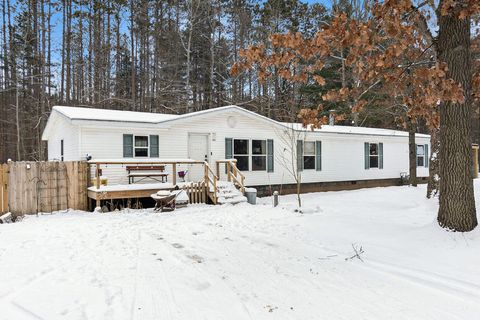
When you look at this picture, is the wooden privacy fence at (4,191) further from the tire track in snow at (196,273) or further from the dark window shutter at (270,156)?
the dark window shutter at (270,156)

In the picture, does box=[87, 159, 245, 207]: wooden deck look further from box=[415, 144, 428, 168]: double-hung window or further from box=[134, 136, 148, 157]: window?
box=[415, 144, 428, 168]: double-hung window

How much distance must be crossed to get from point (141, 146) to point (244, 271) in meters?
8.66

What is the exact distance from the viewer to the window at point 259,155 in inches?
540

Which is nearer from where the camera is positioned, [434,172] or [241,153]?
[434,172]

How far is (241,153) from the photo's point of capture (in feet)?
44.1

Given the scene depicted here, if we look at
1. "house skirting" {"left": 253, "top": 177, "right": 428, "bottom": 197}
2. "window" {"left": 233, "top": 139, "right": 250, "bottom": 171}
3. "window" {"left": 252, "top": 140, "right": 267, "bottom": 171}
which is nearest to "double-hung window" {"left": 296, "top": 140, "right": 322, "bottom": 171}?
"house skirting" {"left": 253, "top": 177, "right": 428, "bottom": 197}

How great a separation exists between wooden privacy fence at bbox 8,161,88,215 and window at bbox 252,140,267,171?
6856 millimetres

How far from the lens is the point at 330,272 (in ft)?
12.4

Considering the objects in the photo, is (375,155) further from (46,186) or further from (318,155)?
(46,186)

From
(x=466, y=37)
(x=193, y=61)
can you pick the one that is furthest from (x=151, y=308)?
(x=193, y=61)

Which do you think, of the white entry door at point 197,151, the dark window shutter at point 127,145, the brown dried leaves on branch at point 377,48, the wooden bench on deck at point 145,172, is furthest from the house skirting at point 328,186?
the brown dried leaves on branch at point 377,48

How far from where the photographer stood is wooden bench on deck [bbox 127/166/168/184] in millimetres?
10886

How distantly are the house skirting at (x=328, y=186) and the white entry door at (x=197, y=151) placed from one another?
2.71m

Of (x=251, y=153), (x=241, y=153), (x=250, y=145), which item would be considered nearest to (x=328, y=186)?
(x=251, y=153)
